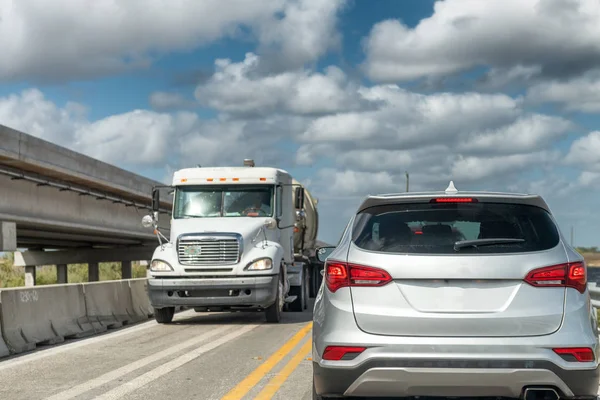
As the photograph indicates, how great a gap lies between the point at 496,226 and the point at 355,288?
1.07 meters

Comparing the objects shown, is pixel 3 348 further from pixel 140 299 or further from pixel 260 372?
pixel 140 299

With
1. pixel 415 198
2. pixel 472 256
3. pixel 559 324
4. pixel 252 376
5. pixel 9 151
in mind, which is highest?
pixel 9 151

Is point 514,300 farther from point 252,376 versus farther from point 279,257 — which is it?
point 279,257

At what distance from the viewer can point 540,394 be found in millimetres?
5738

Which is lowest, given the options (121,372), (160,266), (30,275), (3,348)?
(121,372)

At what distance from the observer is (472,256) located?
5816mm

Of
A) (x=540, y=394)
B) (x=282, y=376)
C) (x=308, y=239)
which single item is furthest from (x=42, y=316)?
(x=308, y=239)

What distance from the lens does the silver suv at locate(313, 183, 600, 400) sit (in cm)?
564

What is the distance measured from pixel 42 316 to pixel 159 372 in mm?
4295

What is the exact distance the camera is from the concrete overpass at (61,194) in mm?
23875

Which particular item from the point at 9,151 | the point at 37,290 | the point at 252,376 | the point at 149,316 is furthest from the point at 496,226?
the point at 9,151

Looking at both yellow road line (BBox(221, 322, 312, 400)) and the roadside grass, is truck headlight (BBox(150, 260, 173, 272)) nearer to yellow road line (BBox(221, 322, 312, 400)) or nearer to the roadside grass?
yellow road line (BBox(221, 322, 312, 400))

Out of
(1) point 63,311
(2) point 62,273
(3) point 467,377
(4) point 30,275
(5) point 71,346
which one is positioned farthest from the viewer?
(2) point 62,273

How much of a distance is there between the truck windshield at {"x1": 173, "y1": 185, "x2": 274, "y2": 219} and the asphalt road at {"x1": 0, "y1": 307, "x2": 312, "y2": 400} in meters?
2.90
